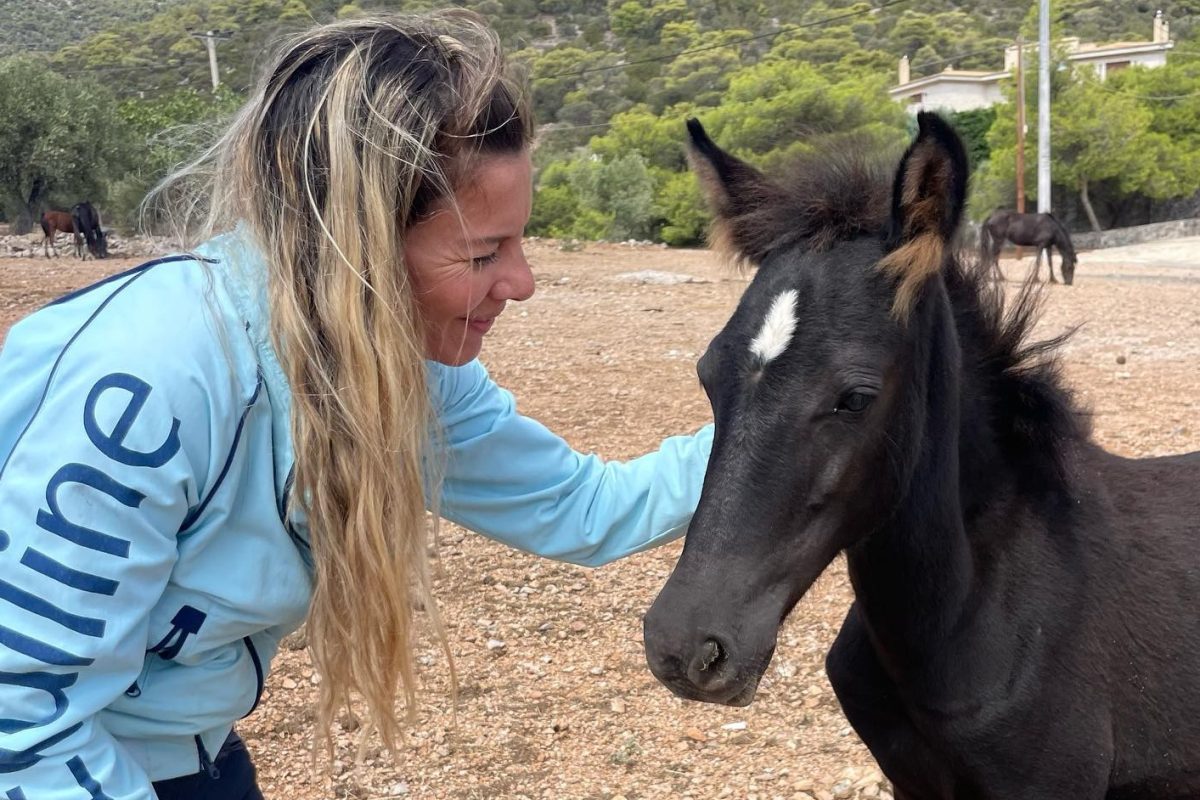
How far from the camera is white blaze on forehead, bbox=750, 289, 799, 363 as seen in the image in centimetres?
195

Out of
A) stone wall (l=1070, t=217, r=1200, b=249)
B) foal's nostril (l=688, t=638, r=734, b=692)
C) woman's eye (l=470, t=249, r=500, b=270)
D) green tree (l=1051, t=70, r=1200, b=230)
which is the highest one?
woman's eye (l=470, t=249, r=500, b=270)

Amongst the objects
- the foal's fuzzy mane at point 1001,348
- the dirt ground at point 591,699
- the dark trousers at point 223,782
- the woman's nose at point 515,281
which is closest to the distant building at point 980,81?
the dirt ground at point 591,699

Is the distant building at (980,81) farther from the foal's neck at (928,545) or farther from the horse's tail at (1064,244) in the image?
the foal's neck at (928,545)

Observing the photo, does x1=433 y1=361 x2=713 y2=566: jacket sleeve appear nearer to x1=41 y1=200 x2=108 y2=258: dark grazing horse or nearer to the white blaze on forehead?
the white blaze on forehead

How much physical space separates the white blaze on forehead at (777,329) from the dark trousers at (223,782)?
1245 millimetres

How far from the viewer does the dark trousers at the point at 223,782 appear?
1.83 metres

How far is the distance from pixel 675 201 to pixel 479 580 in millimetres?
27603

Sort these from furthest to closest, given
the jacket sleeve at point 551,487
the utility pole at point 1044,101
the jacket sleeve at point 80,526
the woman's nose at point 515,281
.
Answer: the utility pole at point 1044,101
the jacket sleeve at point 551,487
the woman's nose at point 515,281
the jacket sleeve at point 80,526

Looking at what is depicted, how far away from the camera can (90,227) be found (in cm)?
2423

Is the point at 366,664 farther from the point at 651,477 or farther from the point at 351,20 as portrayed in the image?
the point at 351,20

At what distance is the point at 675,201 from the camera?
1236 inches

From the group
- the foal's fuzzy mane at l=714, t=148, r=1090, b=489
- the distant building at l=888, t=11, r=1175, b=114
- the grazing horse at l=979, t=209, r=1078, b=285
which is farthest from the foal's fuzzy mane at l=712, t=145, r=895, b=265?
the distant building at l=888, t=11, r=1175, b=114

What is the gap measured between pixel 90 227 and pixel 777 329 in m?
25.7

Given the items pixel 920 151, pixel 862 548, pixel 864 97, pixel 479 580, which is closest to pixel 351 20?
pixel 920 151
